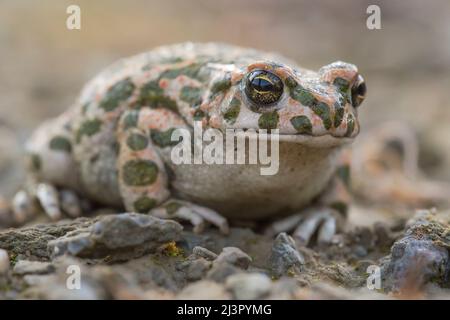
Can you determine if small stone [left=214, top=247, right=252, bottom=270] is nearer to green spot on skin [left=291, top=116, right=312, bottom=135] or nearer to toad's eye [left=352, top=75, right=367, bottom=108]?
green spot on skin [left=291, top=116, right=312, bottom=135]

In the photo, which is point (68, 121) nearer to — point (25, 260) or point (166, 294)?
point (25, 260)

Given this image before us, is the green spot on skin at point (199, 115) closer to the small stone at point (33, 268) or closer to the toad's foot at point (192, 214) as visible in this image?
the toad's foot at point (192, 214)

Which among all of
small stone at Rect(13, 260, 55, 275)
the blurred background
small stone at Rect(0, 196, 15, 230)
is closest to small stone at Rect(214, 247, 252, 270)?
small stone at Rect(13, 260, 55, 275)

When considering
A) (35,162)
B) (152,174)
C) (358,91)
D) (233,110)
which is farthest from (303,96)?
(35,162)

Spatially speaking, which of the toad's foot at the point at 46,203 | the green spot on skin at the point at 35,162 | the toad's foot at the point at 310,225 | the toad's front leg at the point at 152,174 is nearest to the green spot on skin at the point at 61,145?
the green spot on skin at the point at 35,162

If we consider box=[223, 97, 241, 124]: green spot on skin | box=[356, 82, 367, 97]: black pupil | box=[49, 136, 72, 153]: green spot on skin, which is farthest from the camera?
box=[49, 136, 72, 153]: green spot on skin
